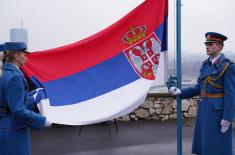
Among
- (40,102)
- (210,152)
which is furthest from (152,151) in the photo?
(40,102)

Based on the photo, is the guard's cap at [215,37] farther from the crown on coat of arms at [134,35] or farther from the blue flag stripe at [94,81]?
the blue flag stripe at [94,81]

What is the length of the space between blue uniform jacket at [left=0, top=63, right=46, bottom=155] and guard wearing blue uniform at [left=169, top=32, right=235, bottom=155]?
5.75ft

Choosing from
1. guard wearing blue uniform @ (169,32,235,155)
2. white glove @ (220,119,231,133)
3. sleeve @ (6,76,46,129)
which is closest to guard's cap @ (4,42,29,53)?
sleeve @ (6,76,46,129)

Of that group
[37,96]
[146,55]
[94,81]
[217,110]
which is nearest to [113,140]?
[94,81]

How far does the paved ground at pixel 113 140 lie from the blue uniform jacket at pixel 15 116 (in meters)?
3.14

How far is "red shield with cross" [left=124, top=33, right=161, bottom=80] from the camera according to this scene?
406 cm

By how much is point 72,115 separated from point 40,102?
648 millimetres

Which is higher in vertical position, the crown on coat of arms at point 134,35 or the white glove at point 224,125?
the crown on coat of arms at point 134,35

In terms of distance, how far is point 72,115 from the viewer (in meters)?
3.76

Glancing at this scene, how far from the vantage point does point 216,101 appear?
373 cm

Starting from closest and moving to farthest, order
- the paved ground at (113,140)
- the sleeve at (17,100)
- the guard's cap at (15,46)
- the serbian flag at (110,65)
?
the sleeve at (17,100) < the guard's cap at (15,46) < the serbian flag at (110,65) < the paved ground at (113,140)

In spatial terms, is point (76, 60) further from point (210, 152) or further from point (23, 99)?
point (210, 152)

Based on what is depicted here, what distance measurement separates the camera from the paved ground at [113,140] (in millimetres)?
6238

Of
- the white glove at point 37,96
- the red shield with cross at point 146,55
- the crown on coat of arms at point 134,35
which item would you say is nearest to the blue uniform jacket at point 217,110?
the red shield with cross at point 146,55
